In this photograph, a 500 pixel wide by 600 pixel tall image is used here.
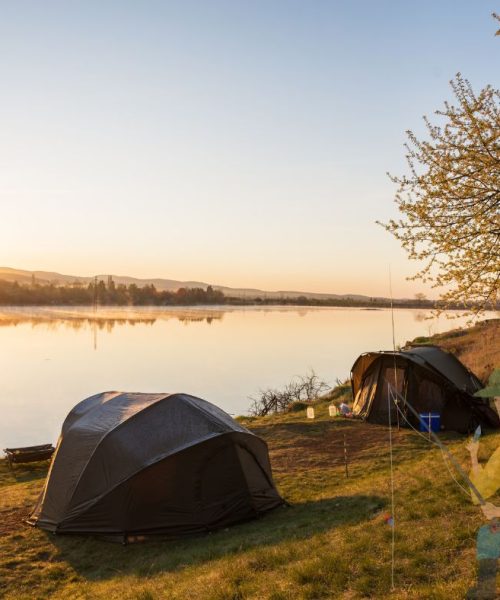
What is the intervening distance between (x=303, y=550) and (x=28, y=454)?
1258 cm

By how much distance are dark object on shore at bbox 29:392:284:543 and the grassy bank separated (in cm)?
39

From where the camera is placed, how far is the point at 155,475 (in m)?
10.4

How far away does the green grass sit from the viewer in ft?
20.1

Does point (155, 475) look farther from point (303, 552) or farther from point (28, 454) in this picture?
point (28, 454)

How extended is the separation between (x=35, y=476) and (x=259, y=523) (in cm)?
943

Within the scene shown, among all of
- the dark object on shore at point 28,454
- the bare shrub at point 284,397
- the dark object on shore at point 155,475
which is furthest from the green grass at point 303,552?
the bare shrub at point 284,397

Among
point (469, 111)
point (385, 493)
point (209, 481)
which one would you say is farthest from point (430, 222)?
point (209, 481)

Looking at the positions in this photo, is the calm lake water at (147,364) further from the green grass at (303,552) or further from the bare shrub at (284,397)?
the green grass at (303,552)

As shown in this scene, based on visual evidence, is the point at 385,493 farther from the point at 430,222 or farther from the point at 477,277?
the point at 430,222

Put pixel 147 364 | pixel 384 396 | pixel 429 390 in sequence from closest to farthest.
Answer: pixel 429 390 < pixel 384 396 < pixel 147 364

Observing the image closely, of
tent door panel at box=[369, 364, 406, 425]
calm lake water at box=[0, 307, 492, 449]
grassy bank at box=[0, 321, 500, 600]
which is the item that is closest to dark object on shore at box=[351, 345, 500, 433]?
tent door panel at box=[369, 364, 406, 425]

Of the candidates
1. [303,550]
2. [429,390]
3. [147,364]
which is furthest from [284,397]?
[303,550]

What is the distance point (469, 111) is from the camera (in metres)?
11.1

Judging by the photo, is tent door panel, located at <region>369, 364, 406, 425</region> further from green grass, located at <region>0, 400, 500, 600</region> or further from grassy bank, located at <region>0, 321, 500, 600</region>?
green grass, located at <region>0, 400, 500, 600</region>
